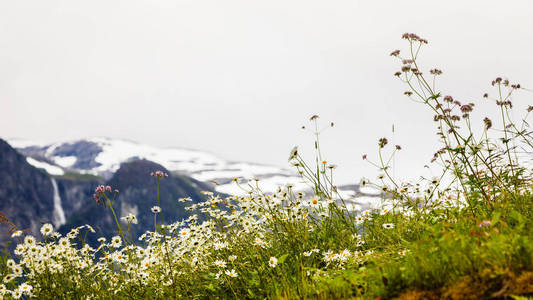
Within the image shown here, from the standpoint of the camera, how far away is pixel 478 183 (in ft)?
17.6

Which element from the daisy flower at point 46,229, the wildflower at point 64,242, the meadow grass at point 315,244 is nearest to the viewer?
the meadow grass at point 315,244

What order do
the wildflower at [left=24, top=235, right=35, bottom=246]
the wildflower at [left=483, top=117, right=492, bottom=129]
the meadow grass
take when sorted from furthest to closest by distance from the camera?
1. the wildflower at [left=24, top=235, right=35, bottom=246]
2. the wildflower at [left=483, top=117, right=492, bottom=129]
3. the meadow grass

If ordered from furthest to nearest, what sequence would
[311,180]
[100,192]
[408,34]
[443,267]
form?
[311,180], [408,34], [100,192], [443,267]

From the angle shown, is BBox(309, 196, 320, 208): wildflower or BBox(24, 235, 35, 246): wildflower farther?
BBox(24, 235, 35, 246): wildflower

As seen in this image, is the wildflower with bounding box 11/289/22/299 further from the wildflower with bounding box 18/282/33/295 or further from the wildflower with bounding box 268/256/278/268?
the wildflower with bounding box 268/256/278/268

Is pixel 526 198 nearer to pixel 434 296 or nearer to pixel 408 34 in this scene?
pixel 408 34

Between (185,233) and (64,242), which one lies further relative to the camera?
(64,242)

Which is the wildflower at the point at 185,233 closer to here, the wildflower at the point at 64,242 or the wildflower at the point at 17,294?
the wildflower at the point at 17,294

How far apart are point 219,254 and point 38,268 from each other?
3.82 meters

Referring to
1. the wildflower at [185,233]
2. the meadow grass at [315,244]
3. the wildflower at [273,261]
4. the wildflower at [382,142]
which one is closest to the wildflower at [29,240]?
the meadow grass at [315,244]

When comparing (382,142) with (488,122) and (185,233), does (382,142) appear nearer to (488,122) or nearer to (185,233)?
(488,122)

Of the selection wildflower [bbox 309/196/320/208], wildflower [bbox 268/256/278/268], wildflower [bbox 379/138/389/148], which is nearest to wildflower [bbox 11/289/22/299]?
wildflower [bbox 268/256/278/268]

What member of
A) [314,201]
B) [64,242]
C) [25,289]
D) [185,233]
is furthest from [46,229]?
[314,201]

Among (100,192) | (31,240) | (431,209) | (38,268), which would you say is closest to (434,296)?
(431,209)
